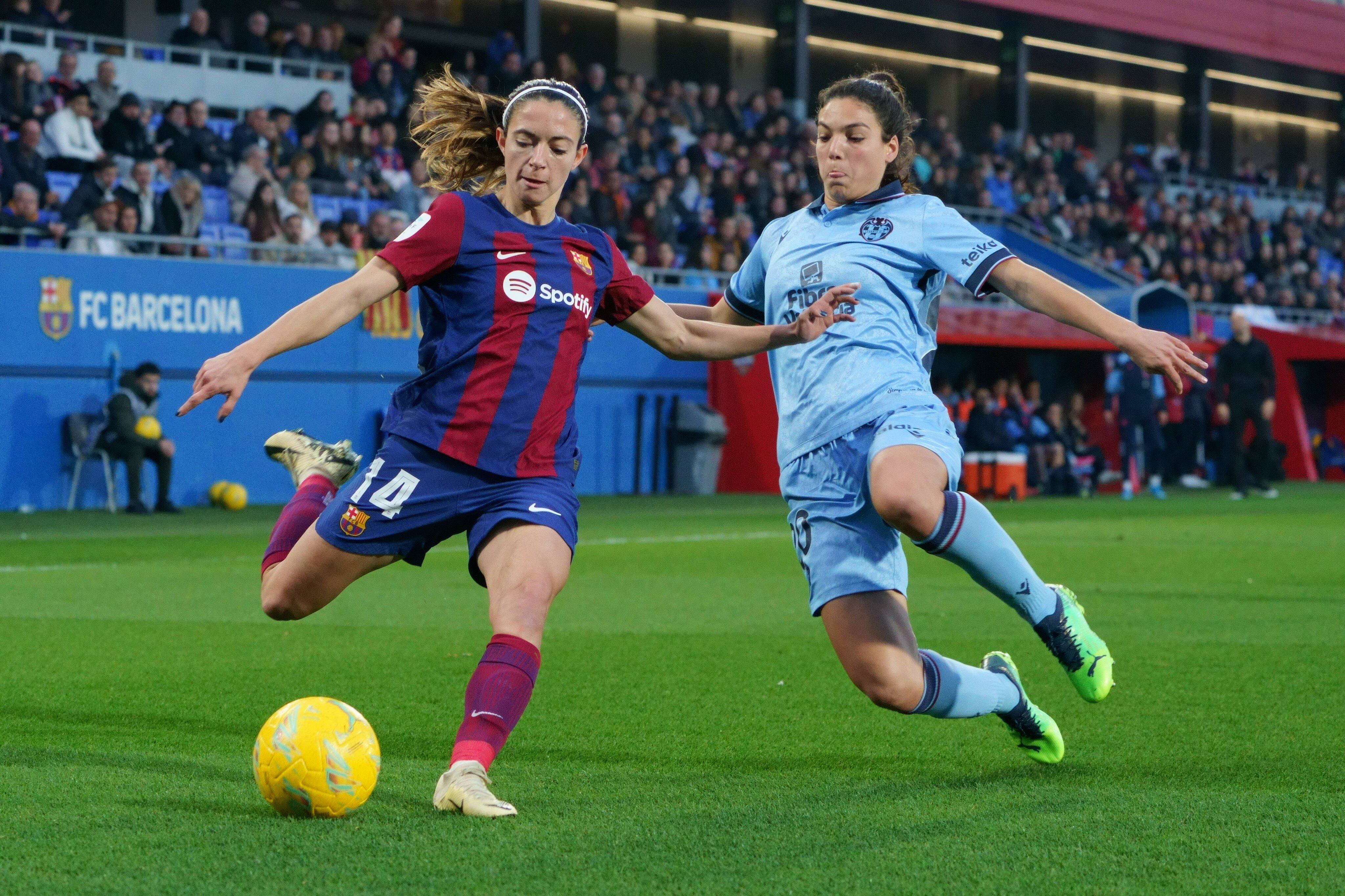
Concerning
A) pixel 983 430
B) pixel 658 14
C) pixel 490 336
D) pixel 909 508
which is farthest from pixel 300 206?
pixel 658 14

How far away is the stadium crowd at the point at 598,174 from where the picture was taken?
18344 mm

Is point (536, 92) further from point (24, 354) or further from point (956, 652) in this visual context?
point (24, 354)

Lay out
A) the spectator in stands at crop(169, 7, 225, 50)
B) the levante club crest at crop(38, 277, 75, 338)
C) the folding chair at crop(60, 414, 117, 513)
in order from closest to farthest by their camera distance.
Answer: the levante club crest at crop(38, 277, 75, 338) → the folding chair at crop(60, 414, 117, 513) → the spectator in stands at crop(169, 7, 225, 50)

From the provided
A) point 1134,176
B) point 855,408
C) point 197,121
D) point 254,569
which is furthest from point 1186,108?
point 855,408

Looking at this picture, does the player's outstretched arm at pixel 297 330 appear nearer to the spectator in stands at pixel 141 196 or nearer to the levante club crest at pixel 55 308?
the levante club crest at pixel 55 308

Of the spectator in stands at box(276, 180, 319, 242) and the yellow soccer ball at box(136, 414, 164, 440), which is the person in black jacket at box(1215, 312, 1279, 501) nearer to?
the spectator in stands at box(276, 180, 319, 242)

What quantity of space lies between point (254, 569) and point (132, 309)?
664 cm

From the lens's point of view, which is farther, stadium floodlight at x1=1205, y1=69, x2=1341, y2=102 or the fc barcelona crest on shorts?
stadium floodlight at x1=1205, y1=69, x2=1341, y2=102

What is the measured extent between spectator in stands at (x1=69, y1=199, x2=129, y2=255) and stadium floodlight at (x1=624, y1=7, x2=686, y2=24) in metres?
18.3

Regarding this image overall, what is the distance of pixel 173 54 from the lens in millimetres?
21797

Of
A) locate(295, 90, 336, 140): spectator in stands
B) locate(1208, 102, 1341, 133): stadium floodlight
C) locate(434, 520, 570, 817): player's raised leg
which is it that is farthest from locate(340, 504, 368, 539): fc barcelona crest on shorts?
locate(1208, 102, 1341, 133): stadium floodlight

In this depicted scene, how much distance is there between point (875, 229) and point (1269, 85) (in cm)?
4317

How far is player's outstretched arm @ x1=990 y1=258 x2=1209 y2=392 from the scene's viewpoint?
4605 millimetres

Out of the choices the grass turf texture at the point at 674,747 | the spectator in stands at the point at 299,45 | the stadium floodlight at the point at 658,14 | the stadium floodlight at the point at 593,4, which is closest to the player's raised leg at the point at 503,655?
the grass turf texture at the point at 674,747
